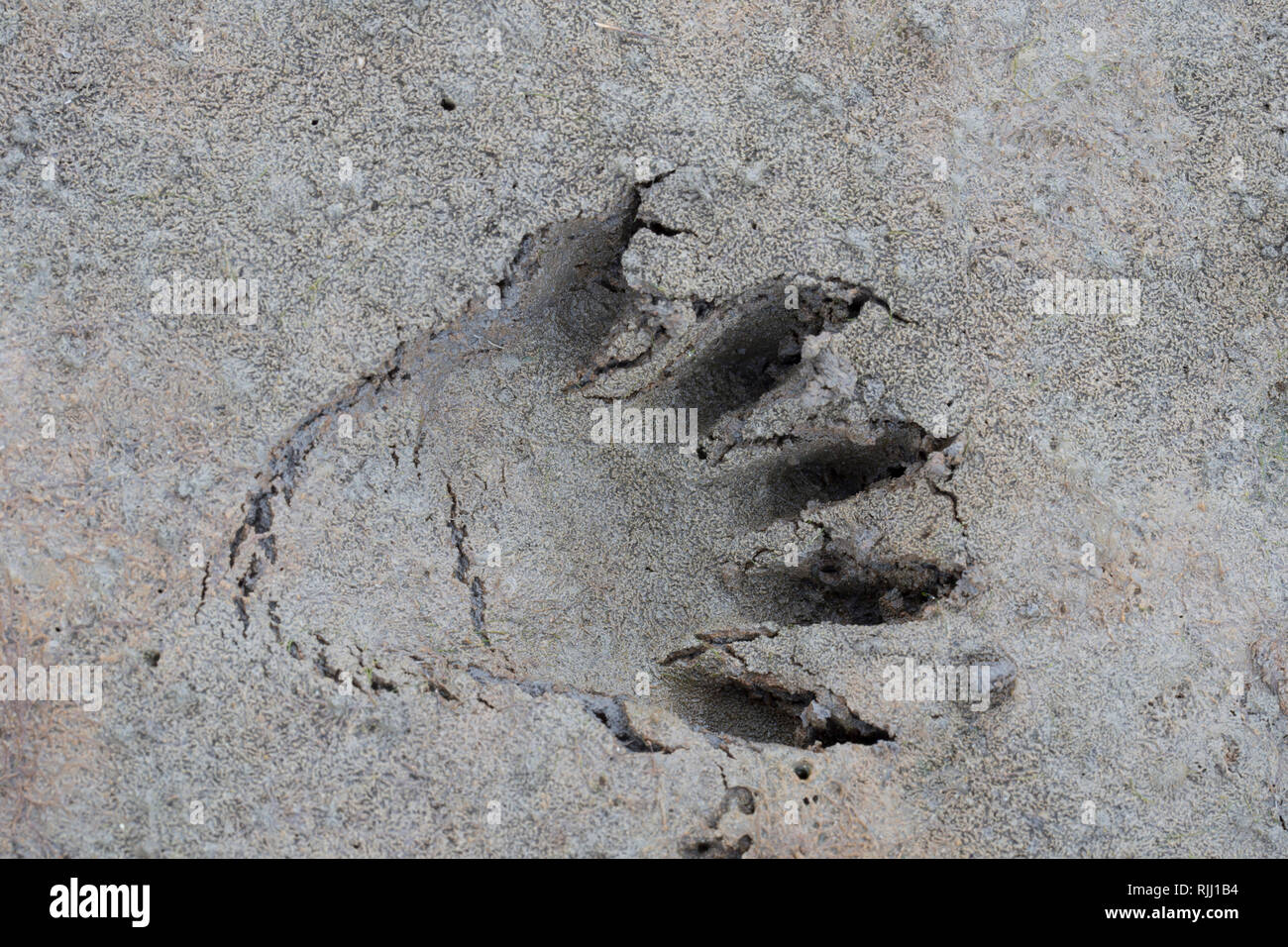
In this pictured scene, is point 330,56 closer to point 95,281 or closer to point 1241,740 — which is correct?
point 95,281

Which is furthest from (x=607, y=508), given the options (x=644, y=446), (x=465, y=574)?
(x=465, y=574)

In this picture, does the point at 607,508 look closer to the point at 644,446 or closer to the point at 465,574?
the point at 644,446

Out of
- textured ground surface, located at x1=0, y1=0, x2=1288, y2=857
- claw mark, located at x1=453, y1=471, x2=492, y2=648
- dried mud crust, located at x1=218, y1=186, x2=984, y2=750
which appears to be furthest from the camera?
claw mark, located at x1=453, y1=471, x2=492, y2=648

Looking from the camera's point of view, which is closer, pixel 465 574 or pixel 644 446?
pixel 465 574

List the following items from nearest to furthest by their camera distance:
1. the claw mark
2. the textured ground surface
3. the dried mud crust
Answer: the textured ground surface → the dried mud crust → the claw mark

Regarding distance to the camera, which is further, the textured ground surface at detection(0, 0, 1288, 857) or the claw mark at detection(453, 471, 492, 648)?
the claw mark at detection(453, 471, 492, 648)

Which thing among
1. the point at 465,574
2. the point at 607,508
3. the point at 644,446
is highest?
the point at 644,446

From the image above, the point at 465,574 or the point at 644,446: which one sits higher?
the point at 644,446
